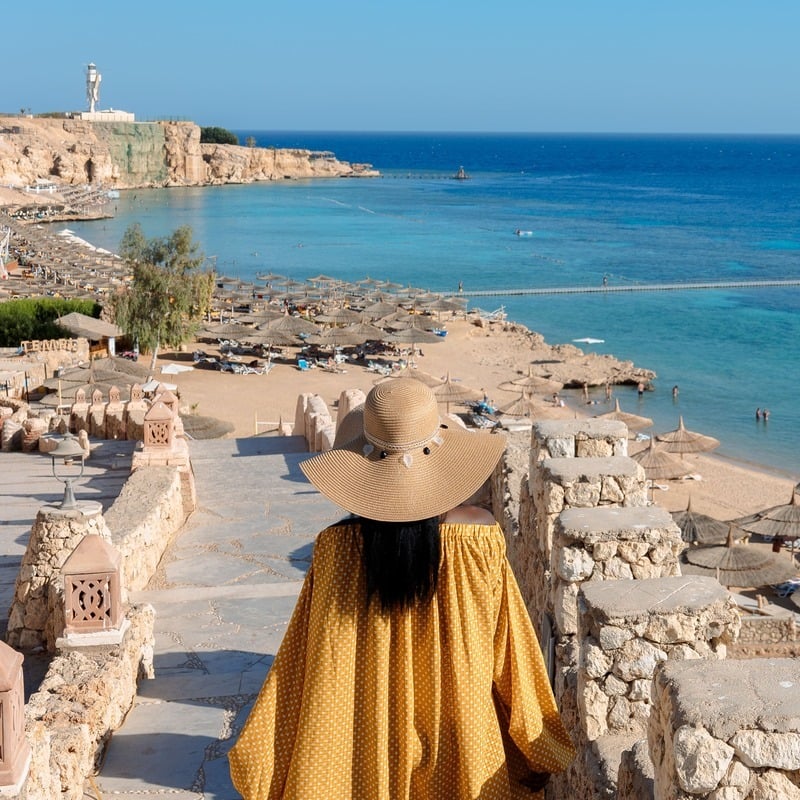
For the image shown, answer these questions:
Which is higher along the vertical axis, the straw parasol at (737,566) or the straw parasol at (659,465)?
the straw parasol at (737,566)

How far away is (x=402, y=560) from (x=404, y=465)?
0.23 metres

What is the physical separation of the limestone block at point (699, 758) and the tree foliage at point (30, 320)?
29114mm

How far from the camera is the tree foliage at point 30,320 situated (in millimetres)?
29656

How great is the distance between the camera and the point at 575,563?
13.8 feet

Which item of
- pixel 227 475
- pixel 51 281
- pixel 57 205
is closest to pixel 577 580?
pixel 227 475

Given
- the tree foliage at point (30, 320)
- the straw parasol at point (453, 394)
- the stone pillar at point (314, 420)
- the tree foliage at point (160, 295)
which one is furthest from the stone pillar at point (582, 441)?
the tree foliage at point (30, 320)

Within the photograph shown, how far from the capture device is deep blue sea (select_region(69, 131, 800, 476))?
111ft

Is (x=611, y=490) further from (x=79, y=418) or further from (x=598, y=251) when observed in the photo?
(x=598, y=251)

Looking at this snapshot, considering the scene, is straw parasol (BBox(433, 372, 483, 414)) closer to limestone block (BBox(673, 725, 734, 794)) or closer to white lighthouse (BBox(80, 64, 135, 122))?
limestone block (BBox(673, 725, 734, 794))

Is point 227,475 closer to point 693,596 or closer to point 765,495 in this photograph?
point 693,596

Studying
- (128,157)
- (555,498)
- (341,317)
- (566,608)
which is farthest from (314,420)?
(128,157)

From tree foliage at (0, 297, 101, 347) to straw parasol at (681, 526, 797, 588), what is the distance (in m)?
19.8

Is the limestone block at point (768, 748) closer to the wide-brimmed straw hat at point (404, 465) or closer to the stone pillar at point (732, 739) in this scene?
the stone pillar at point (732, 739)

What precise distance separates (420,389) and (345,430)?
307 millimetres
